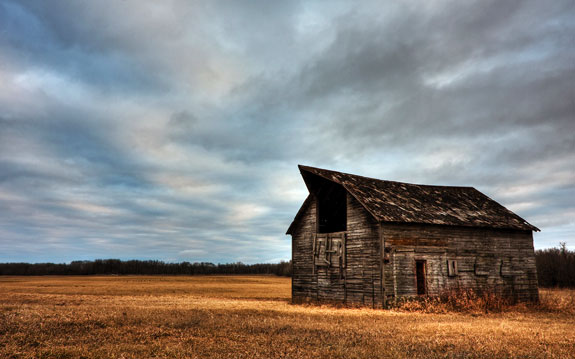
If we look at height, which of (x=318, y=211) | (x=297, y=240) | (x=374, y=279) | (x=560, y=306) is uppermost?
(x=318, y=211)

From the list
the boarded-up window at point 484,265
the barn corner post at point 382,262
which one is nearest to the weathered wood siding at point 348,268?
the barn corner post at point 382,262

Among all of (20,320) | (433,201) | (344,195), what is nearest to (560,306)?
(433,201)

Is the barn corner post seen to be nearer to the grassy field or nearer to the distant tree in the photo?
the grassy field

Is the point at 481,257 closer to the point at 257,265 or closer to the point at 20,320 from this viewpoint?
the point at 20,320

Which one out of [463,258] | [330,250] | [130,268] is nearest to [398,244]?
[330,250]

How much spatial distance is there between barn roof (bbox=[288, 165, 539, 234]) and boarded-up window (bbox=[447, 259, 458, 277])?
2.06 meters

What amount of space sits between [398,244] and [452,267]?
155 inches

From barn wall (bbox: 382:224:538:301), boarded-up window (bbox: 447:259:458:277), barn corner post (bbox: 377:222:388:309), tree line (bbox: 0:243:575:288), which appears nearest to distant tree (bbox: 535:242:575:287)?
barn wall (bbox: 382:224:538:301)

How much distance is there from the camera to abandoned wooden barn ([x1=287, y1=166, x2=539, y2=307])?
2136 cm

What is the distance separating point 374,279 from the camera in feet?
69.6

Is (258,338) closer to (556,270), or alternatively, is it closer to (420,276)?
(420,276)

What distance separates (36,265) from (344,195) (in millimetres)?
104970

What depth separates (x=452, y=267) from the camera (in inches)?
897

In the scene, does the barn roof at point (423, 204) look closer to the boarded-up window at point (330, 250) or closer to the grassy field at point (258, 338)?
the boarded-up window at point (330, 250)
